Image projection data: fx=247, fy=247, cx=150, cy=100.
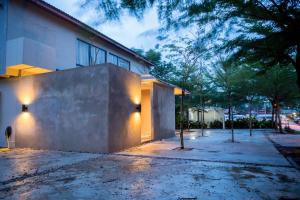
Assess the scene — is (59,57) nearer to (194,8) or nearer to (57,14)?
(57,14)

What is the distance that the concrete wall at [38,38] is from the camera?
34.1ft

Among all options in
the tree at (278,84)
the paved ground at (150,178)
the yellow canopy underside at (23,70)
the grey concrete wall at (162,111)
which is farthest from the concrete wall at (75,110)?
the tree at (278,84)

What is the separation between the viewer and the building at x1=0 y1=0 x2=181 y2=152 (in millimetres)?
9547

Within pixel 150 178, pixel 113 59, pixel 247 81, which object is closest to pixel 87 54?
pixel 113 59

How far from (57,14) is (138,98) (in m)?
5.73

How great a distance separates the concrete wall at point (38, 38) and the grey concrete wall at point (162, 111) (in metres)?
4.89

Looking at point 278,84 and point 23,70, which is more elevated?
point 278,84

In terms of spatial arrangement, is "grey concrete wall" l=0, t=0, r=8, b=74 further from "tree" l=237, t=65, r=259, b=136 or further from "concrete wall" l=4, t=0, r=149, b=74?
"tree" l=237, t=65, r=259, b=136

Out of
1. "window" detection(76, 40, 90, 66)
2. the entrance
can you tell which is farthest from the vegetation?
"window" detection(76, 40, 90, 66)

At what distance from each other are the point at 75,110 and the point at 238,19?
22.9 feet

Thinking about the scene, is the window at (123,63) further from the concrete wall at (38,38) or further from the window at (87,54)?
the concrete wall at (38,38)

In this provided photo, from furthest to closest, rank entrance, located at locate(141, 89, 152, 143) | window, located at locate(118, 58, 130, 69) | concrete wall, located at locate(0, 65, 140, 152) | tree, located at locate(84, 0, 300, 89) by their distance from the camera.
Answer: window, located at locate(118, 58, 130, 69)
entrance, located at locate(141, 89, 152, 143)
concrete wall, located at locate(0, 65, 140, 152)
tree, located at locate(84, 0, 300, 89)

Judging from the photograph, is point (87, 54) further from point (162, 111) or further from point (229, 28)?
point (229, 28)

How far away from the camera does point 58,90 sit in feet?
34.5
